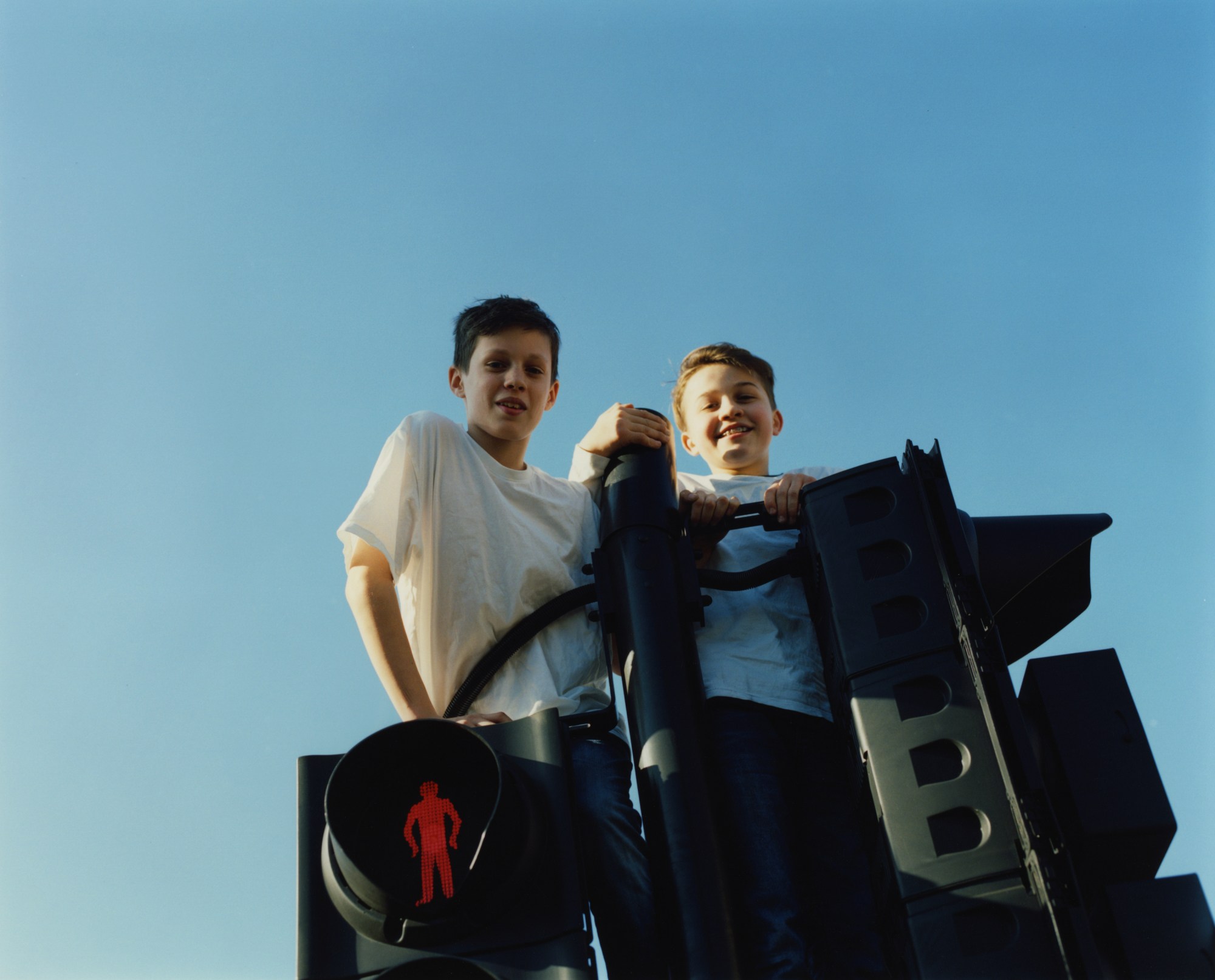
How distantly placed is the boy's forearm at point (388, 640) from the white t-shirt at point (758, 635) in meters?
0.70

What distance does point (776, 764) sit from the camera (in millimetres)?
2594

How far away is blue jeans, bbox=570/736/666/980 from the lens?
2186 millimetres

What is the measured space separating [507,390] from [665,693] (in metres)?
1.15

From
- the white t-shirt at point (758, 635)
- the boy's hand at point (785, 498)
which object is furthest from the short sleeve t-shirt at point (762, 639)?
the boy's hand at point (785, 498)

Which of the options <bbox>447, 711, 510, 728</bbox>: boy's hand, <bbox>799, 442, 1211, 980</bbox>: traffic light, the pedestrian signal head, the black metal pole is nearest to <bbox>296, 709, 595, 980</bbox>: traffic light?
the pedestrian signal head

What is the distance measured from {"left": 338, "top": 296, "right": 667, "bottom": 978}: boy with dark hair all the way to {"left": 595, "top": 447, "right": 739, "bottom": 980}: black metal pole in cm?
8

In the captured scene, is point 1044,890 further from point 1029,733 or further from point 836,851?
point 836,851

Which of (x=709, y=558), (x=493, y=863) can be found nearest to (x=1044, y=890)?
(x=493, y=863)

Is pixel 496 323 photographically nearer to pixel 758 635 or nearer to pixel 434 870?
pixel 758 635

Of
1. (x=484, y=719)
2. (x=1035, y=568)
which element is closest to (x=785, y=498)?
(x=1035, y=568)

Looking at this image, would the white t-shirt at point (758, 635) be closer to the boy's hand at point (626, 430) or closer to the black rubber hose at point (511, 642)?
the boy's hand at point (626, 430)

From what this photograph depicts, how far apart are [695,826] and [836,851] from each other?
0.48 meters

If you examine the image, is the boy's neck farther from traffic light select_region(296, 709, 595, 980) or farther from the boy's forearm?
traffic light select_region(296, 709, 595, 980)

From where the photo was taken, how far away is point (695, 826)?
2.24 metres
